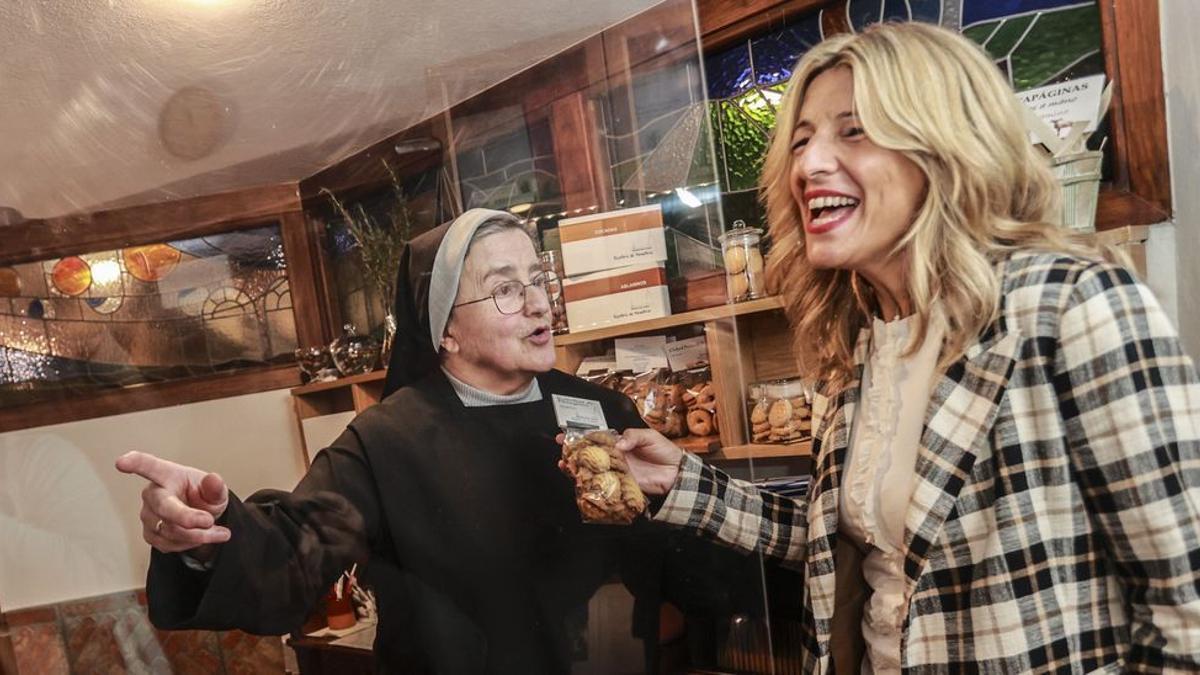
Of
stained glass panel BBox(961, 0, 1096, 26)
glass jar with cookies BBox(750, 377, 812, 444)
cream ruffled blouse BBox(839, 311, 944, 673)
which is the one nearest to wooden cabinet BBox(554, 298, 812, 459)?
glass jar with cookies BBox(750, 377, 812, 444)

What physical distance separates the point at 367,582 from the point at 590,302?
0.46m

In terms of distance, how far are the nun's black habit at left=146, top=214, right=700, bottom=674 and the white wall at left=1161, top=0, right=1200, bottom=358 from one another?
4.15 feet

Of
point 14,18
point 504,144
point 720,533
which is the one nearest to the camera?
point 14,18

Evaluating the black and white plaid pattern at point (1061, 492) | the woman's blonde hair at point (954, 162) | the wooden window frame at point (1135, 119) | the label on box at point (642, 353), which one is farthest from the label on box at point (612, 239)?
the wooden window frame at point (1135, 119)

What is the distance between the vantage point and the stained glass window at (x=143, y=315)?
2.71ft

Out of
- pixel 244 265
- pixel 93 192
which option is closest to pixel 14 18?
pixel 93 192

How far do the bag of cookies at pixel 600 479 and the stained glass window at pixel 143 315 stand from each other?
0.38 m

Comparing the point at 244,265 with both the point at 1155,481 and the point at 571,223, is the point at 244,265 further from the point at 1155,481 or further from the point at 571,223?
the point at 1155,481

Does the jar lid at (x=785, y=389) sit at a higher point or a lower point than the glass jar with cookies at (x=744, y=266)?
lower

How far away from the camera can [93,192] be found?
842mm

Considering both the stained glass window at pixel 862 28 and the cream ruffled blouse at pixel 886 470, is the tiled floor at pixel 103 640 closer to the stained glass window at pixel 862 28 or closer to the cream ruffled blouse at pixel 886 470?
the cream ruffled blouse at pixel 886 470

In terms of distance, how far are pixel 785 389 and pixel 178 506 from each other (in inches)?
52.5

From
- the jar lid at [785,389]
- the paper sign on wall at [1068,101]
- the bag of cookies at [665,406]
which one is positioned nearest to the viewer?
the bag of cookies at [665,406]

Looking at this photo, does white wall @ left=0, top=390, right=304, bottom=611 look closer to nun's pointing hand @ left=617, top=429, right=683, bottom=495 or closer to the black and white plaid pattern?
nun's pointing hand @ left=617, top=429, right=683, bottom=495
